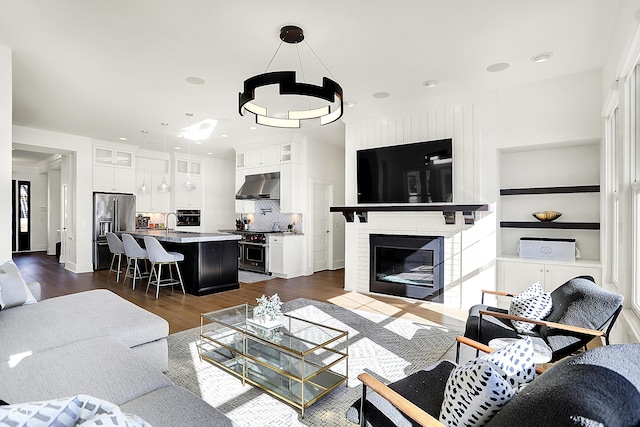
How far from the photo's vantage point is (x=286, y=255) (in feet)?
22.1

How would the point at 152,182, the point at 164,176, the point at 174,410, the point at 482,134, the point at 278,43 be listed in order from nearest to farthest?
1. the point at 174,410
2. the point at 278,43
3. the point at 482,134
4. the point at 152,182
5. the point at 164,176

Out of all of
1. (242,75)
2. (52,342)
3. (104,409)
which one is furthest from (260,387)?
(242,75)

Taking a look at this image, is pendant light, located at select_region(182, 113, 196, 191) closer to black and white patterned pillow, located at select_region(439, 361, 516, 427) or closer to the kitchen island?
the kitchen island

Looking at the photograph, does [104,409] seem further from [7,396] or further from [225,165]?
[225,165]

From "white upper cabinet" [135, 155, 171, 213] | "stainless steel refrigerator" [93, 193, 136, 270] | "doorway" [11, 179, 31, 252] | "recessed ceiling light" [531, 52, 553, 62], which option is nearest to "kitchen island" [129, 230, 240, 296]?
"stainless steel refrigerator" [93, 193, 136, 270]

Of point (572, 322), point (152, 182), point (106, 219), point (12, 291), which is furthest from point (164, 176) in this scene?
point (572, 322)

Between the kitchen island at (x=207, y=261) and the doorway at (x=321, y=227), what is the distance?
2.20 m

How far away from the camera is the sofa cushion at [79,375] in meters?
1.49

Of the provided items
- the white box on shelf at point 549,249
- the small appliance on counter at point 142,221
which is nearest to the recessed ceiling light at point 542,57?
the white box on shelf at point 549,249

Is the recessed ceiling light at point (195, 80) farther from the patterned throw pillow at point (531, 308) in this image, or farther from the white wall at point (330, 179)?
the patterned throw pillow at point (531, 308)

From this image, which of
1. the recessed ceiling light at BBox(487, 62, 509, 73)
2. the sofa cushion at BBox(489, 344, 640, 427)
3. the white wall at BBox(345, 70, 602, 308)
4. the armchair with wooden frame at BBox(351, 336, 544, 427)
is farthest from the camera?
the white wall at BBox(345, 70, 602, 308)

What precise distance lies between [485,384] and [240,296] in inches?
176

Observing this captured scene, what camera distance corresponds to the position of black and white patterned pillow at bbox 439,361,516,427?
1098mm

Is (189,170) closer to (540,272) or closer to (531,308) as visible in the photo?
(540,272)
